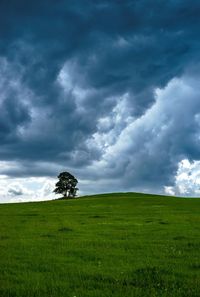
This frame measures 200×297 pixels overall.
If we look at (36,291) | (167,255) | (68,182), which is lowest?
(36,291)

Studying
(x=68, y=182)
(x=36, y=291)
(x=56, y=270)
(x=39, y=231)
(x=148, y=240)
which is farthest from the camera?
(x=68, y=182)

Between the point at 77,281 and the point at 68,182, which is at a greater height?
the point at 68,182

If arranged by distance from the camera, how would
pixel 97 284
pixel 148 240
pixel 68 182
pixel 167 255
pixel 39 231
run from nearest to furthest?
pixel 97 284
pixel 167 255
pixel 148 240
pixel 39 231
pixel 68 182

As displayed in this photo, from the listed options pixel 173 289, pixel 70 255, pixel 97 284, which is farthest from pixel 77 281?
pixel 70 255

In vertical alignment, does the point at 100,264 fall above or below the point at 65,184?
below

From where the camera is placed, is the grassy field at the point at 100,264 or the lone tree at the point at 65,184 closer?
the grassy field at the point at 100,264

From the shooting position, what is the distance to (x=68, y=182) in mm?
139250

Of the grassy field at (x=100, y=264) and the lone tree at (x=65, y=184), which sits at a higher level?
the lone tree at (x=65, y=184)

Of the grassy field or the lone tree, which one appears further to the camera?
the lone tree

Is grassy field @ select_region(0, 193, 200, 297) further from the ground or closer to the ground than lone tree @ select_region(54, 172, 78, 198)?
closer to the ground

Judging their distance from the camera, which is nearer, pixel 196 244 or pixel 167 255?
pixel 167 255

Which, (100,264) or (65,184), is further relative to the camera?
(65,184)

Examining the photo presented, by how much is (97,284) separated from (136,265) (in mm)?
3638

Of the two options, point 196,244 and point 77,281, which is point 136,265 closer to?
point 77,281
